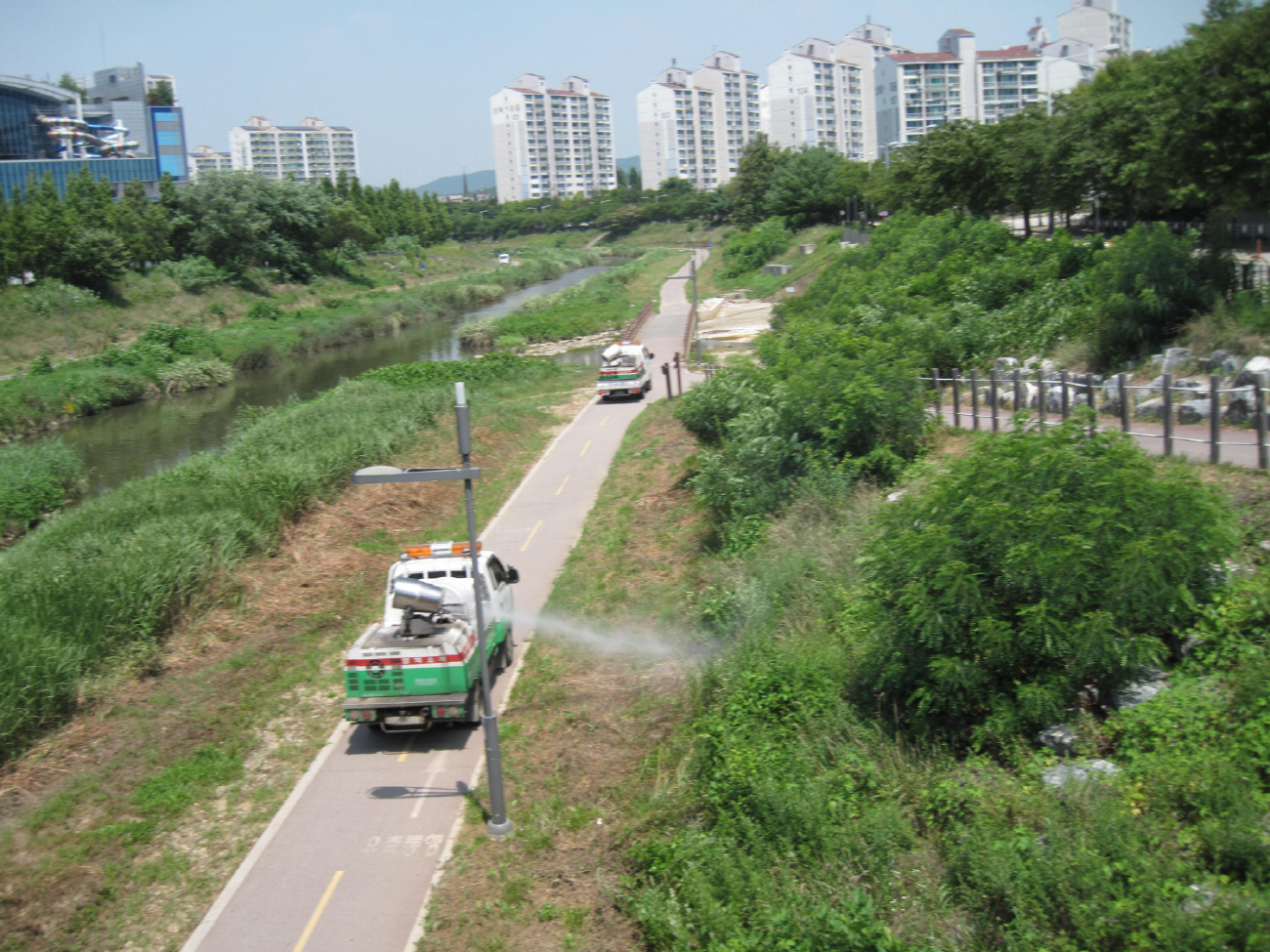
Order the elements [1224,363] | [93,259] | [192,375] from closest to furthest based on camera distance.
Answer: [1224,363]
[192,375]
[93,259]

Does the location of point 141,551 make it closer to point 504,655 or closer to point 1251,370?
point 504,655

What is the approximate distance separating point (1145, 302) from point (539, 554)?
13.5 meters

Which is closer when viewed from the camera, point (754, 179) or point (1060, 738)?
point (1060, 738)

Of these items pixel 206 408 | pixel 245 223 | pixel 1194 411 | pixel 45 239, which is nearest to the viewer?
pixel 1194 411

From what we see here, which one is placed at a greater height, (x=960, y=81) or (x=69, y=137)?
(x=960, y=81)

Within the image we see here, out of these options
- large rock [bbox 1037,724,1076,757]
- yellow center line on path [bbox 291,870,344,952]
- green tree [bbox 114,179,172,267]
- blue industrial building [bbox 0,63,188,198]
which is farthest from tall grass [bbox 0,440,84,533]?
blue industrial building [bbox 0,63,188,198]

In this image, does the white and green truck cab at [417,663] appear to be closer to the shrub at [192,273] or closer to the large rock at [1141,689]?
the large rock at [1141,689]

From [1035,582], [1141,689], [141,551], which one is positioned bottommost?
[1141,689]

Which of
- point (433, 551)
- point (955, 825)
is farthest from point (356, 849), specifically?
point (955, 825)

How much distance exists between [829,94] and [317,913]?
167 metres

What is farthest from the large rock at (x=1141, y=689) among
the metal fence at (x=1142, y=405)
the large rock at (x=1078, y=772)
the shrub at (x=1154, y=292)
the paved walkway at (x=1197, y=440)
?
the shrub at (x=1154, y=292)

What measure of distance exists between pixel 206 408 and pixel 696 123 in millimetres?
150610

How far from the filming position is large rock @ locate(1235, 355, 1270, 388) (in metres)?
15.4

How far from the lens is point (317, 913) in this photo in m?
9.75
